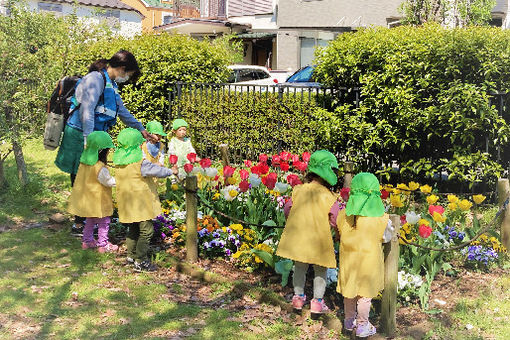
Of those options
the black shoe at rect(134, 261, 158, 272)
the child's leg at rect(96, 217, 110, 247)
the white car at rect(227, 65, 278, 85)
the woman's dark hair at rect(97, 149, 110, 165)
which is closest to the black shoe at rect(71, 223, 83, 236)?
the child's leg at rect(96, 217, 110, 247)

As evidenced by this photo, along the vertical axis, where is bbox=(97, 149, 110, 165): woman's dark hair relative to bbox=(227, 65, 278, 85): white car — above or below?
below

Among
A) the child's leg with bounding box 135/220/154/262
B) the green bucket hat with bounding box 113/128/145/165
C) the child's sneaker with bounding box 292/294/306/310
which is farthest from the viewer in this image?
the child's leg with bounding box 135/220/154/262

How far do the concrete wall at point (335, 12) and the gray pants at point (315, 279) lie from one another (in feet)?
70.4

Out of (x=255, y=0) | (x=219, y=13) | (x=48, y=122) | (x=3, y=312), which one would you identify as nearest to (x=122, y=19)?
(x=219, y=13)

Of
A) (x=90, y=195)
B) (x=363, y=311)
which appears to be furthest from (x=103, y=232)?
(x=363, y=311)

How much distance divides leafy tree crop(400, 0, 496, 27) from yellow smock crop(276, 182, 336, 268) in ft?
46.4

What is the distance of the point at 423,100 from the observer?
6812mm

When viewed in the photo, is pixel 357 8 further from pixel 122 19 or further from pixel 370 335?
pixel 370 335

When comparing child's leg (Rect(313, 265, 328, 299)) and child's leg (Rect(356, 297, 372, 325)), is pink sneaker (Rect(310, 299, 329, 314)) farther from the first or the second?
child's leg (Rect(356, 297, 372, 325))

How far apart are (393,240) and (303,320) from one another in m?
1.03

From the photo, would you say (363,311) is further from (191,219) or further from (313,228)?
(191,219)

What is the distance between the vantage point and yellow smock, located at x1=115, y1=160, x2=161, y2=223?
5113 mm

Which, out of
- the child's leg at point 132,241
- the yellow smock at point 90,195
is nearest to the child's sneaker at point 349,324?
the child's leg at point 132,241

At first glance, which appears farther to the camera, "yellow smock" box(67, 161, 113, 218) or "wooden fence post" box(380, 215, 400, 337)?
"yellow smock" box(67, 161, 113, 218)
